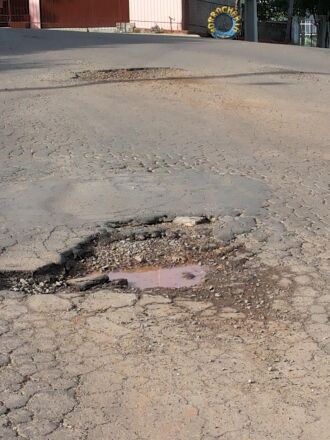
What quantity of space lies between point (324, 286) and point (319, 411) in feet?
4.90

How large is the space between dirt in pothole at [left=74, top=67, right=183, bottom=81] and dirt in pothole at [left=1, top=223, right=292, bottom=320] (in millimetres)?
8004

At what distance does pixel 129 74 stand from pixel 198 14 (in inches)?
824

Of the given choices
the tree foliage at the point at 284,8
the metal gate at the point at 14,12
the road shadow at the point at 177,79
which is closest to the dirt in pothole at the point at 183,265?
the road shadow at the point at 177,79

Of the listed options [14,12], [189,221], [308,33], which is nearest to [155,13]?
[14,12]

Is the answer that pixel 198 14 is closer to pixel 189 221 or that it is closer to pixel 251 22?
pixel 251 22

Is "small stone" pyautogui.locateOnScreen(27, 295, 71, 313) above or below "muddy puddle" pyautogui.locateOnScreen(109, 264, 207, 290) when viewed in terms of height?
above

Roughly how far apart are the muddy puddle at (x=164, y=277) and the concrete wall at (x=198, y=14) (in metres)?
28.6

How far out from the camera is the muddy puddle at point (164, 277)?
4.93 meters

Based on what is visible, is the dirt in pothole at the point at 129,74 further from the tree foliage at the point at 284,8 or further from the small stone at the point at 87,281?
the tree foliage at the point at 284,8

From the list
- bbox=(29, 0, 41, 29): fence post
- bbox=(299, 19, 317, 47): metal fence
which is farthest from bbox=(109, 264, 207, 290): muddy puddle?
bbox=(299, 19, 317, 47): metal fence

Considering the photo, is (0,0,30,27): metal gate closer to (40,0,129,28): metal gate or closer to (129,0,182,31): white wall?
(40,0,129,28): metal gate

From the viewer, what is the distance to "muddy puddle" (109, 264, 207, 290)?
4.93 m

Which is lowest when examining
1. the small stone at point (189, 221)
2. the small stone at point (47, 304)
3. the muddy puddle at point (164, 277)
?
the muddy puddle at point (164, 277)

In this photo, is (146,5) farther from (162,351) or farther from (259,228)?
(162,351)
